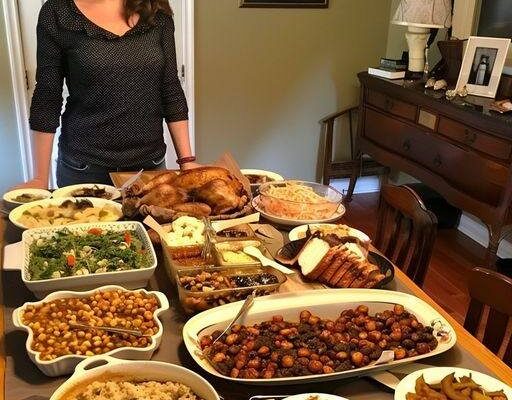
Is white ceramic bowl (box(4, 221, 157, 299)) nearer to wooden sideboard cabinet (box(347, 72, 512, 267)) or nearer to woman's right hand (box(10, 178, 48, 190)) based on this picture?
woman's right hand (box(10, 178, 48, 190))

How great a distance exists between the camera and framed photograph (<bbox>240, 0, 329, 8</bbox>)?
350cm

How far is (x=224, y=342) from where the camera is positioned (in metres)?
1.09

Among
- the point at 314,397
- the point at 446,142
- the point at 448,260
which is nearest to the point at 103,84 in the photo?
the point at 314,397

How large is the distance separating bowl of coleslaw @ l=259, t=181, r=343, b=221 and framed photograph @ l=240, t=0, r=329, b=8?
2.02 m

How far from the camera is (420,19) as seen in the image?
3.15 meters

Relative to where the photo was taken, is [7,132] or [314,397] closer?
[314,397]

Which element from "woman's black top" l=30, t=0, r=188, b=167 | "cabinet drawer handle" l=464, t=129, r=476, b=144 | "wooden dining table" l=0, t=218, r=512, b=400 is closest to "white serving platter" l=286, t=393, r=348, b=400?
"wooden dining table" l=0, t=218, r=512, b=400

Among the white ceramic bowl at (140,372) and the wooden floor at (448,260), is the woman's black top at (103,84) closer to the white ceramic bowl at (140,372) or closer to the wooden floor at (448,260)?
the white ceramic bowl at (140,372)

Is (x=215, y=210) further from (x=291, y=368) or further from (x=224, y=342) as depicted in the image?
(x=291, y=368)

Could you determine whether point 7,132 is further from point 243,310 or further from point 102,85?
point 243,310

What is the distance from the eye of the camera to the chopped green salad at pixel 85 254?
125 centimetres

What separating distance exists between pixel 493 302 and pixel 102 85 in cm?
134

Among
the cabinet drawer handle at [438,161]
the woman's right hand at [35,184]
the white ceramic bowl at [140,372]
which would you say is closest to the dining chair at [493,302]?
the white ceramic bowl at [140,372]

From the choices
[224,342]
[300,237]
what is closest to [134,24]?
[300,237]
